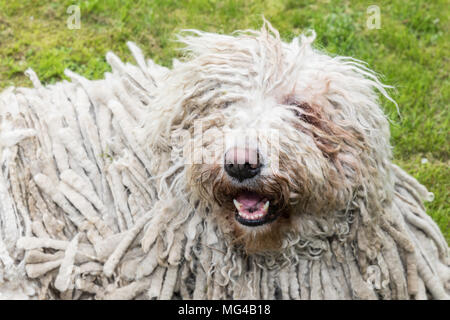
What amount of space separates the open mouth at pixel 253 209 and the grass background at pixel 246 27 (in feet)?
6.01

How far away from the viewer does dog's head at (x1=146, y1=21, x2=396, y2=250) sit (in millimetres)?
2564

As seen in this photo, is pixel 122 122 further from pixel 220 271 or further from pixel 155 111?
pixel 220 271

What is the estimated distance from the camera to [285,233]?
2764 millimetres

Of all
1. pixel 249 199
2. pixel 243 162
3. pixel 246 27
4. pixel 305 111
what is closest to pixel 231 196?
pixel 249 199

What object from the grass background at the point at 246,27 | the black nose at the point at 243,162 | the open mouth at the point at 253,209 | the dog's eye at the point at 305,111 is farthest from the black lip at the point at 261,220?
the grass background at the point at 246,27

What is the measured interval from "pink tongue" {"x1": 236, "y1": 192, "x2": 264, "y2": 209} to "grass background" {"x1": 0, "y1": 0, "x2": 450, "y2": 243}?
1859mm

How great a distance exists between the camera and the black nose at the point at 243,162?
2.48 metres

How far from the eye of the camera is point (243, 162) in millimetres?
2482

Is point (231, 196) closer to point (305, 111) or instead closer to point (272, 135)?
point (272, 135)

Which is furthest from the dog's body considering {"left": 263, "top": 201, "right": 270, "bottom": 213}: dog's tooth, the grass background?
the grass background

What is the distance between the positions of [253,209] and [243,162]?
10.2 inches

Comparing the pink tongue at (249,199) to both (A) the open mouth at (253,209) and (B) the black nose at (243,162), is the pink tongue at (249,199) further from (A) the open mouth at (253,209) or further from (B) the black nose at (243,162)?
(B) the black nose at (243,162)

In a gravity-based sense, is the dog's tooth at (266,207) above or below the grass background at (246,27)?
above
